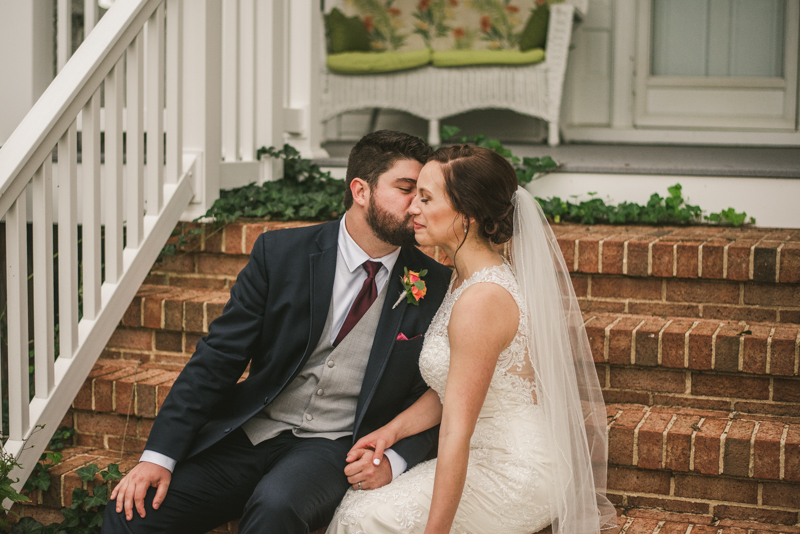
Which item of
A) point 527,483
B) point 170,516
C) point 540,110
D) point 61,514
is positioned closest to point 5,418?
point 61,514

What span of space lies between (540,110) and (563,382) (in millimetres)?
3673

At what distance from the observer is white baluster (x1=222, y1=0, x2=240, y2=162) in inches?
139

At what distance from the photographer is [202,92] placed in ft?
10.6

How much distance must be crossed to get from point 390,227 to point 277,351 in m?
0.51

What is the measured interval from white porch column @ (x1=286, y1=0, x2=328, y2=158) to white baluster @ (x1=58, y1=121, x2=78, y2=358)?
161 cm

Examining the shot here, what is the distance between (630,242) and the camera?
2885 mm

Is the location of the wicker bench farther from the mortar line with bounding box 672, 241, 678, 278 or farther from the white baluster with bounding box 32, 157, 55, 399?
the white baluster with bounding box 32, 157, 55, 399

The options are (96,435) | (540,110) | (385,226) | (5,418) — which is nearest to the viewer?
(385,226)

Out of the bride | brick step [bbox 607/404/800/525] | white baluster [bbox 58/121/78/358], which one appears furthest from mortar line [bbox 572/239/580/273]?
white baluster [bbox 58/121/78/358]

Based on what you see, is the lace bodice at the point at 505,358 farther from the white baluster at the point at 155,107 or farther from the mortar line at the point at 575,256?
the white baluster at the point at 155,107

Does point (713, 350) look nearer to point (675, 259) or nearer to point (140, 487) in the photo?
point (675, 259)

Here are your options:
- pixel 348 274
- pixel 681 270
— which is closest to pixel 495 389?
pixel 348 274

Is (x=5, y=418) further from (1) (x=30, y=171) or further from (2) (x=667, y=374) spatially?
(2) (x=667, y=374)

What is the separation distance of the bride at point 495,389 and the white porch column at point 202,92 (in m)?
1.61
